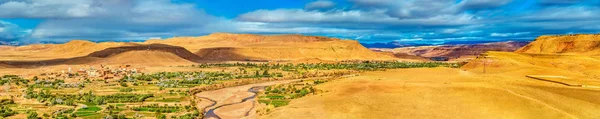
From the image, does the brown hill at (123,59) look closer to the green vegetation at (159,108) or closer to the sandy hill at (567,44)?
the green vegetation at (159,108)

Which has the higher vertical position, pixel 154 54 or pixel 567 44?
pixel 154 54

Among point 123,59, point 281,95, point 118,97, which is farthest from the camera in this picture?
point 123,59

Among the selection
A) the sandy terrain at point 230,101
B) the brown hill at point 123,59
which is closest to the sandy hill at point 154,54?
the brown hill at point 123,59

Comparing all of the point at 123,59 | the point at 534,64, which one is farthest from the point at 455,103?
the point at 123,59

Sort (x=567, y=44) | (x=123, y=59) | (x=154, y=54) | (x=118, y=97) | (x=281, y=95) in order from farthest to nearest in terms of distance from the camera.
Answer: (x=154, y=54) < (x=567, y=44) < (x=123, y=59) < (x=281, y=95) < (x=118, y=97)

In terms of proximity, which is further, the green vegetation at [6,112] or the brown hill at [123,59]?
the brown hill at [123,59]

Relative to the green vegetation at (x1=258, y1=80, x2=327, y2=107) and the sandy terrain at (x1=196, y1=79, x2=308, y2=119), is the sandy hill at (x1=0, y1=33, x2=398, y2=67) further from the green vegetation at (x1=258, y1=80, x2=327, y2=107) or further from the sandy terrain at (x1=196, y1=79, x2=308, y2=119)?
the green vegetation at (x1=258, y1=80, x2=327, y2=107)

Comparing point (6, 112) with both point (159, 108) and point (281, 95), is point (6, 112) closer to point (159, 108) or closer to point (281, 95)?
point (159, 108)

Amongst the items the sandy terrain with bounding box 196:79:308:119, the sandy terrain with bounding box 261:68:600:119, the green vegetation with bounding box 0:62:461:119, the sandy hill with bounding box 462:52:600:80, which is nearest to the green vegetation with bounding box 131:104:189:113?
the green vegetation with bounding box 0:62:461:119

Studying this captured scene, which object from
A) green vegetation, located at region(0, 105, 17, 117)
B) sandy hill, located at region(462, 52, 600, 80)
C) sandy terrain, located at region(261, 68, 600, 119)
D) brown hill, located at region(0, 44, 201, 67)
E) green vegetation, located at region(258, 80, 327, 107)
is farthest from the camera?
brown hill, located at region(0, 44, 201, 67)
